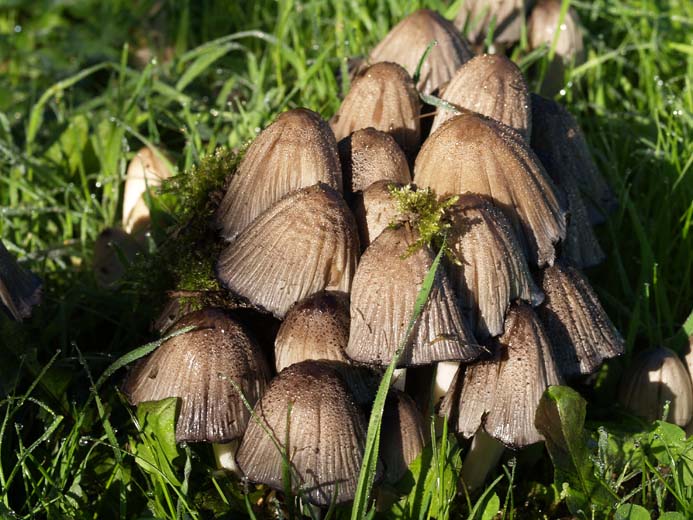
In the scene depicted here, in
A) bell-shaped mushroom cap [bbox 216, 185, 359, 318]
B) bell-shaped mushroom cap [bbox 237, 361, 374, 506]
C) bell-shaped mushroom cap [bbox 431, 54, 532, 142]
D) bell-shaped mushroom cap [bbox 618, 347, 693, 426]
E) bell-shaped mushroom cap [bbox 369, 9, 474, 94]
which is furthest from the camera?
bell-shaped mushroom cap [bbox 369, 9, 474, 94]

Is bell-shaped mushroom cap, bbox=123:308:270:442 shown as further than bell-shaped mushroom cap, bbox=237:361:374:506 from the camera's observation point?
Yes

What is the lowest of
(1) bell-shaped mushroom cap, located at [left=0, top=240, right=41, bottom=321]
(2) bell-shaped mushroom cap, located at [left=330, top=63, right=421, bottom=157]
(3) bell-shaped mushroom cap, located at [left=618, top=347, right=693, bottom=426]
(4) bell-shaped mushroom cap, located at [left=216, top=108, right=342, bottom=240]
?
(3) bell-shaped mushroom cap, located at [left=618, top=347, right=693, bottom=426]

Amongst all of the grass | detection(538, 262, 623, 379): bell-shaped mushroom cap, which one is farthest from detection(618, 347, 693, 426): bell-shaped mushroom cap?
detection(538, 262, 623, 379): bell-shaped mushroom cap

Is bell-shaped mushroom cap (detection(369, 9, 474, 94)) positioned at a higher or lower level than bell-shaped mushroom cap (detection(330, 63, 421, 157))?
higher

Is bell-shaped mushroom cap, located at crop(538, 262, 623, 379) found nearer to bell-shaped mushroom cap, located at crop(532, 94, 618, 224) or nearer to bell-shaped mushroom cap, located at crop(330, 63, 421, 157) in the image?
bell-shaped mushroom cap, located at crop(532, 94, 618, 224)

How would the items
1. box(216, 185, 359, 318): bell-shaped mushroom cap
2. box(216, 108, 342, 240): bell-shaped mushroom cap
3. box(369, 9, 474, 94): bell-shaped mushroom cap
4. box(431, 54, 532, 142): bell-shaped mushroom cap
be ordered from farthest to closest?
box(369, 9, 474, 94): bell-shaped mushroom cap
box(431, 54, 532, 142): bell-shaped mushroom cap
box(216, 108, 342, 240): bell-shaped mushroom cap
box(216, 185, 359, 318): bell-shaped mushroom cap
